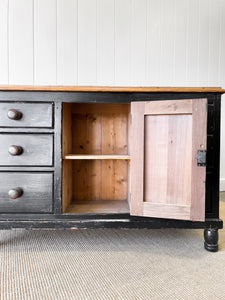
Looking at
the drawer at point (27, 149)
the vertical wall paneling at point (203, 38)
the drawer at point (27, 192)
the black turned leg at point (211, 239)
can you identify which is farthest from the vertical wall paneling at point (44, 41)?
the black turned leg at point (211, 239)

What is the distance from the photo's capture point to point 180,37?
5.73 feet

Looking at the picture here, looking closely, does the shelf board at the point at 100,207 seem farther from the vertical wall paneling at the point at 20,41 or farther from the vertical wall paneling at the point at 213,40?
the vertical wall paneling at the point at 213,40

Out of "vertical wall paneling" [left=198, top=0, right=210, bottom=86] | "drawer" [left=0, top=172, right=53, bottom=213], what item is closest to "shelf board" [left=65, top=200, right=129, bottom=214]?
"drawer" [left=0, top=172, right=53, bottom=213]

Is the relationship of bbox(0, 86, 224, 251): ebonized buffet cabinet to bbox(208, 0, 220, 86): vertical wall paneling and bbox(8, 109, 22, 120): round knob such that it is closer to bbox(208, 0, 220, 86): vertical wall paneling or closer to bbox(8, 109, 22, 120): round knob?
bbox(8, 109, 22, 120): round knob

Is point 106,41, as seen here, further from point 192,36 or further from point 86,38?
point 192,36

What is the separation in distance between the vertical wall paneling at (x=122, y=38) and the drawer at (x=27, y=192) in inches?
45.2

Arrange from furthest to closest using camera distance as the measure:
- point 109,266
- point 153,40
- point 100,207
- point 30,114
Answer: point 153,40, point 100,207, point 30,114, point 109,266

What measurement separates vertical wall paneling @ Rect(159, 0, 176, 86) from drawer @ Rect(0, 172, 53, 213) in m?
1.38

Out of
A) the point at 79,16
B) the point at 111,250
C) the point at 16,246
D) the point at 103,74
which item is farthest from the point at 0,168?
the point at 79,16

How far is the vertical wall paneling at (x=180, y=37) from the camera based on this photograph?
1.73 m

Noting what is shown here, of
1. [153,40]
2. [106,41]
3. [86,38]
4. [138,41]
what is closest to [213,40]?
[153,40]

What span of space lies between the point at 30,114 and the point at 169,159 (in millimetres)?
654

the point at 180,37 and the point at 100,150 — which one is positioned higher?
the point at 180,37

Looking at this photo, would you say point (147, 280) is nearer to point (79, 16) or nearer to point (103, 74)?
point (103, 74)
